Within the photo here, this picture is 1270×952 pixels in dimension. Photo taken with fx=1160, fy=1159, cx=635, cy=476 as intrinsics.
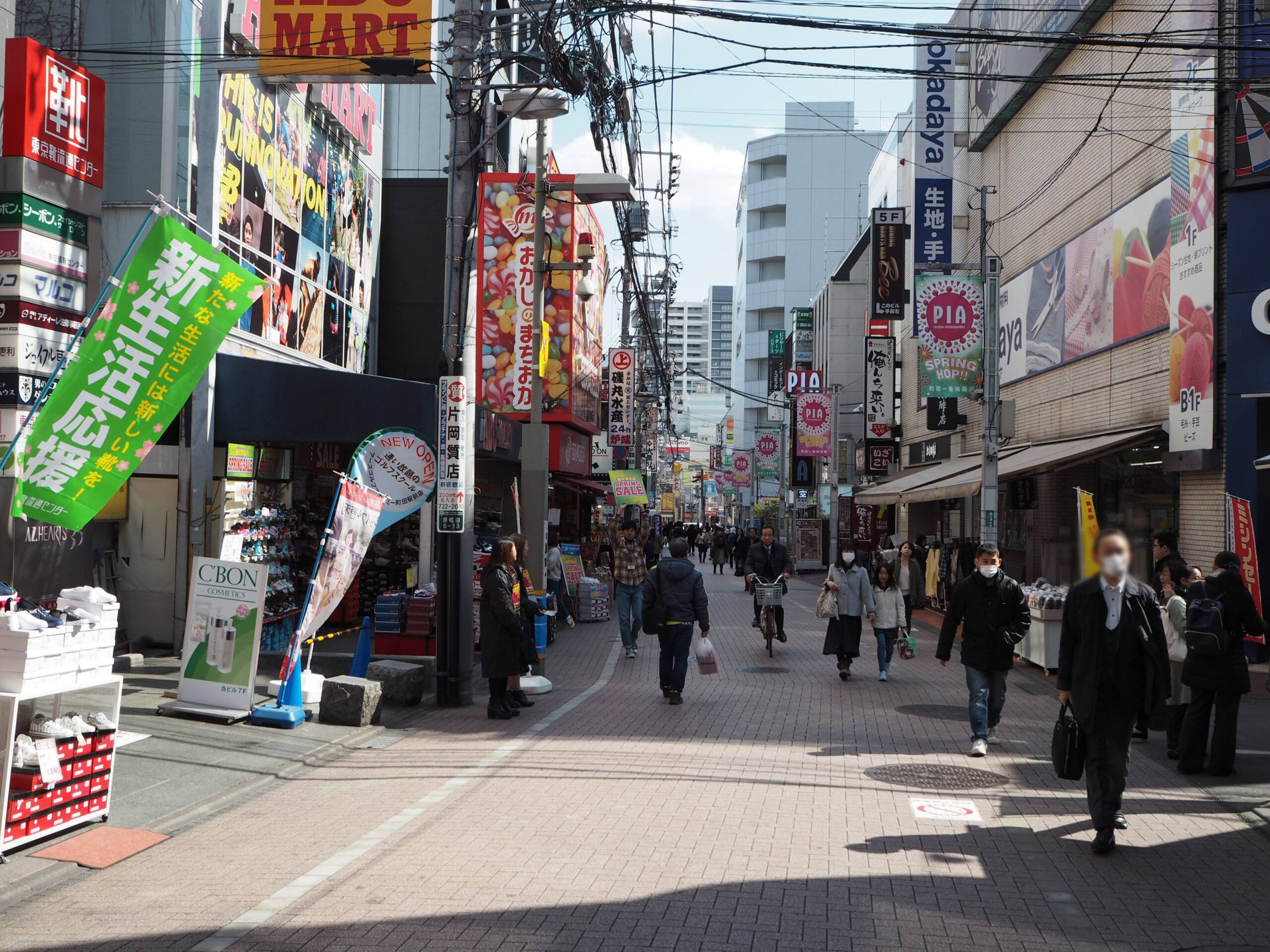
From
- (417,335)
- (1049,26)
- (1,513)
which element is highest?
(1049,26)

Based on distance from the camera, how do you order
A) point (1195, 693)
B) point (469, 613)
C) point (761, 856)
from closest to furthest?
point (761, 856), point (1195, 693), point (469, 613)

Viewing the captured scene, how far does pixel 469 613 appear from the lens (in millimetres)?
12172

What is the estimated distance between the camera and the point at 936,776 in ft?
29.7

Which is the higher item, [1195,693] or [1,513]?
[1,513]

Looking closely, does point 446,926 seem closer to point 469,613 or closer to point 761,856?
point 761,856

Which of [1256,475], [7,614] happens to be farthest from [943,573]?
[7,614]

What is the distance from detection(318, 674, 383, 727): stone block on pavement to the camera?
→ 34.9 ft

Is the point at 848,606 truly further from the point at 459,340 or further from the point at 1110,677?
the point at 1110,677

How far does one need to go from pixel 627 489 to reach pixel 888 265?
31.6ft

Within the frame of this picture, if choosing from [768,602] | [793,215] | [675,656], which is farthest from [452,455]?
[793,215]

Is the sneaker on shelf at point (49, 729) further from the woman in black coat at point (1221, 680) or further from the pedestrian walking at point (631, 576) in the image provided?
the pedestrian walking at point (631, 576)

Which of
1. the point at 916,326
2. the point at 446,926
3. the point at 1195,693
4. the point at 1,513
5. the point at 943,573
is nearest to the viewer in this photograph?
the point at 446,926

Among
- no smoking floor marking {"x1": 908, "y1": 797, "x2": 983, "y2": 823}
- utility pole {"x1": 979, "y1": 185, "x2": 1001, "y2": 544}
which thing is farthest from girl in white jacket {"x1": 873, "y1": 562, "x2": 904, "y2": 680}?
no smoking floor marking {"x1": 908, "y1": 797, "x2": 983, "y2": 823}

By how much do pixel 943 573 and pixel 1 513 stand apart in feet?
67.0
